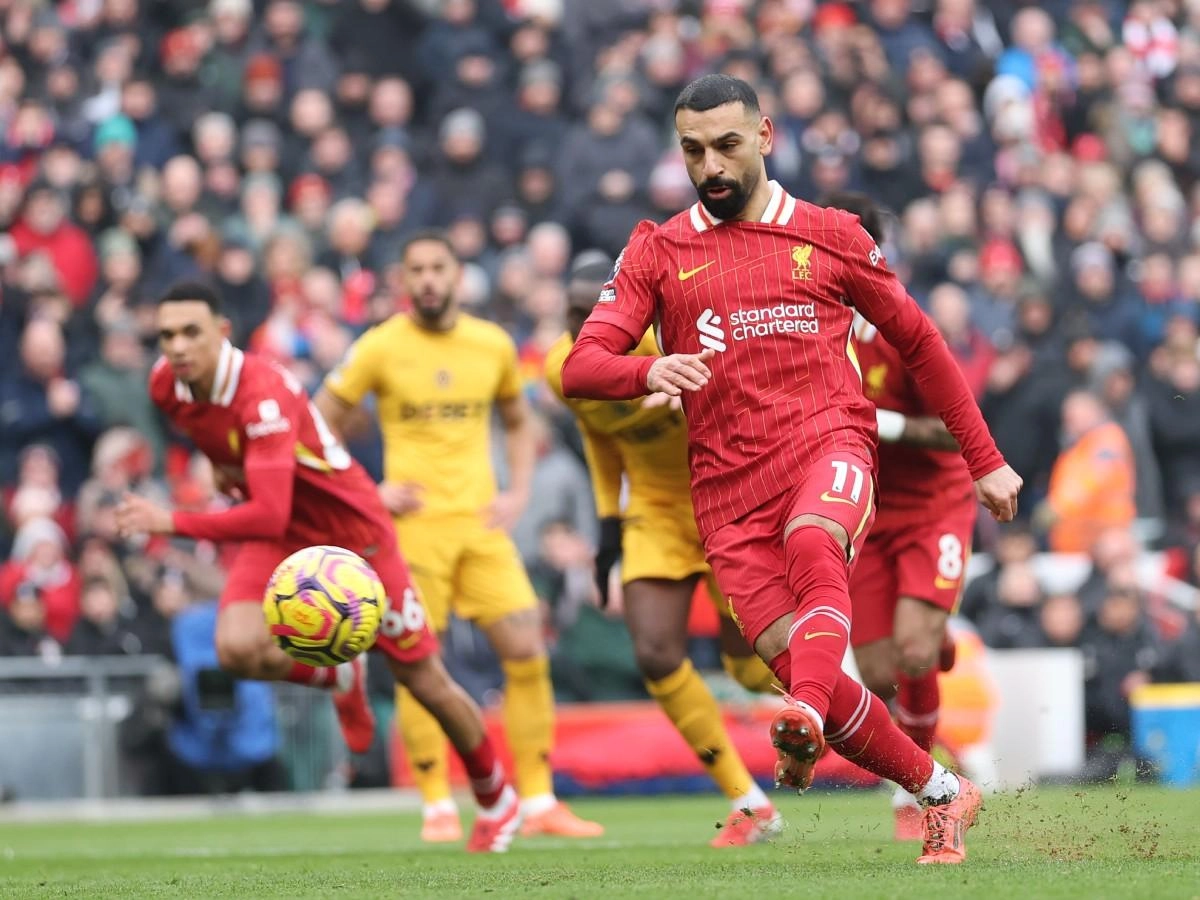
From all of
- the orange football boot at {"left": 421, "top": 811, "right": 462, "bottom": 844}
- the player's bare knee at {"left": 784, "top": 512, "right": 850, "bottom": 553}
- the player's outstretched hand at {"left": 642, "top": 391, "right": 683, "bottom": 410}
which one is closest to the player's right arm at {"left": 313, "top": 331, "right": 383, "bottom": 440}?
the orange football boot at {"left": 421, "top": 811, "right": 462, "bottom": 844}

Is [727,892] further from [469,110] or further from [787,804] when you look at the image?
[469,110]

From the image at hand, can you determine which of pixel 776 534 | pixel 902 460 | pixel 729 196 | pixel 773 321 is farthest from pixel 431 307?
pixel 776 534

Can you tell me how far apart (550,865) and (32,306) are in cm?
1097

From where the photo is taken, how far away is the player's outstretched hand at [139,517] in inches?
386

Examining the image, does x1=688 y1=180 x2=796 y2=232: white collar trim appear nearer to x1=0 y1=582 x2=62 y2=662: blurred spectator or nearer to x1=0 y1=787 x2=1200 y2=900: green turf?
x1=0 y1=787 x2=1200 y2=900: green turf

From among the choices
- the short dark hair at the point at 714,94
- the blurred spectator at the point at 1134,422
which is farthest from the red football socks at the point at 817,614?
the blurred spectator at the point at 1134,422

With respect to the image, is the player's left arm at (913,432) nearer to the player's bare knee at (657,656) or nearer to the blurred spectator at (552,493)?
the player's bare knee at (657,656)

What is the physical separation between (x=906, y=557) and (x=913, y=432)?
24.7 inches

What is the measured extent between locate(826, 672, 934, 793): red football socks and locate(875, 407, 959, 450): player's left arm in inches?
85.7

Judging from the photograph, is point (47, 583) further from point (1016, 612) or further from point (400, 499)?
point (1016, 612)

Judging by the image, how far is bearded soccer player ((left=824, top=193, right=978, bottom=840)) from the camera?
1009 centimetres

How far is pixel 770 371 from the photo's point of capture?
8.15 metres

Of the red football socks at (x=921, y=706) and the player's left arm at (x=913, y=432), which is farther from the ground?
the player's left arm at (x=913, y=432)

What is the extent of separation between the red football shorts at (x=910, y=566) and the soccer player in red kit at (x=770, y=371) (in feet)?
6.21
